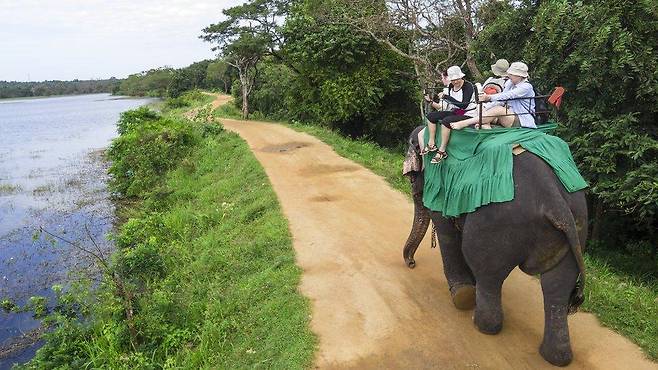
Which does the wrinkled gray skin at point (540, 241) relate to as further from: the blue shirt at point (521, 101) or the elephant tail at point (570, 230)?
the blue shirt at point (521, 101)

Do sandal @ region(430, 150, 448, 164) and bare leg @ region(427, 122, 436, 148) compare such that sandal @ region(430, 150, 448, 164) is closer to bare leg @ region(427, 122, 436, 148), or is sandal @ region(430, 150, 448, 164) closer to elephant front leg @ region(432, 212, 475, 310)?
bare leg @ region(427, 122, 436, 148)

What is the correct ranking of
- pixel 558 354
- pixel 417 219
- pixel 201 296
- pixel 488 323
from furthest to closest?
pixel 201 296, pixel 417 219, pixel 488 323, pixel 558 354

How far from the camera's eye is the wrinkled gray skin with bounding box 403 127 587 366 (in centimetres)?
388

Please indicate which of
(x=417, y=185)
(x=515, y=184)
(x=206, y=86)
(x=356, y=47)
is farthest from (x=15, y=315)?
(x=206, y=86)

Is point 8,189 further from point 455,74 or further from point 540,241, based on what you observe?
point 540,241

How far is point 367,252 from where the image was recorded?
7000mm

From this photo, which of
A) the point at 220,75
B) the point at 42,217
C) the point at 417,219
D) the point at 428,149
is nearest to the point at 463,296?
the point at 417,219

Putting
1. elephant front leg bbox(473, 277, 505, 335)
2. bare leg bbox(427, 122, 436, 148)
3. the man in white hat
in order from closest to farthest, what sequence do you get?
elephant front leg bbox(473, 277, 505, 335), bare leg bbox(427, 122, 436, 148), the man in white hat

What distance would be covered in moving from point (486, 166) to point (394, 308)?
196 cm

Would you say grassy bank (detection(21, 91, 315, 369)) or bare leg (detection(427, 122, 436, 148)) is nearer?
bare leg (detection(427, 122, 436, 148))

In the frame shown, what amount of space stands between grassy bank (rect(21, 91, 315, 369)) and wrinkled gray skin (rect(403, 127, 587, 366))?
1.83m

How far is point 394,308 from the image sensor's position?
213 inches

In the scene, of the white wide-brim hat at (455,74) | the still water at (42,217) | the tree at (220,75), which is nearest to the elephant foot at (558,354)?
the white wide-brim hat at (455,74)

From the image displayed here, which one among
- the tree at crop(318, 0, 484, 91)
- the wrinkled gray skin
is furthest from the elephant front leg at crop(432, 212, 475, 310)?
the tree at crop(318, 0, 484, 91)
